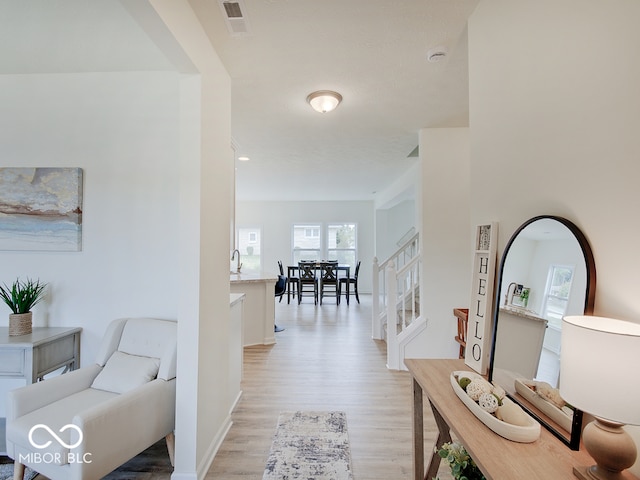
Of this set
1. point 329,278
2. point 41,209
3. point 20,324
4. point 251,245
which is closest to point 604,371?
point 20,324

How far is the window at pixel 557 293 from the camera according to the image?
98 cm

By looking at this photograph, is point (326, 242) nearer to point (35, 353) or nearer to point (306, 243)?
point (306, 243)

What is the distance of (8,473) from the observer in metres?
1.76

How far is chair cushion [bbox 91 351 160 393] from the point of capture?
183cm

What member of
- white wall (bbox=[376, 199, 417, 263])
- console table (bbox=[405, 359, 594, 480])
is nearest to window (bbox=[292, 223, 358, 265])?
white wall (bbox=[376, 199, 417, 263])

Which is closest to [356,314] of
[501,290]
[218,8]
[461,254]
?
[461,254]

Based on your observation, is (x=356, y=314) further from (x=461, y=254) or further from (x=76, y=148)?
(x=76, y=148)

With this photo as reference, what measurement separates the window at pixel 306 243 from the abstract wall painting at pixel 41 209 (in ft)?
21.7

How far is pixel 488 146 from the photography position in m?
1.50

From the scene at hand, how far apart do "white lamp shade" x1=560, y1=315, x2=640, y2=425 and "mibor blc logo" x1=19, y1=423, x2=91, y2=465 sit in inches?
71.8

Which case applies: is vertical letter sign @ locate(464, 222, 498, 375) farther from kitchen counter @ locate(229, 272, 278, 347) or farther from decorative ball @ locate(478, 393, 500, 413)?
kitchen counter @ locate(229, 272, 278, 347)

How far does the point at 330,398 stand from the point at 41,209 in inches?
106

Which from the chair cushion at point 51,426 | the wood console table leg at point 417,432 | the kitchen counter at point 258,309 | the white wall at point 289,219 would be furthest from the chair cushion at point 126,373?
the white wall at point 289,219

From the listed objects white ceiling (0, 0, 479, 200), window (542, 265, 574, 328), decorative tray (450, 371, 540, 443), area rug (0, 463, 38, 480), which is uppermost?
white ceiling (0, 0, 479, 200)
